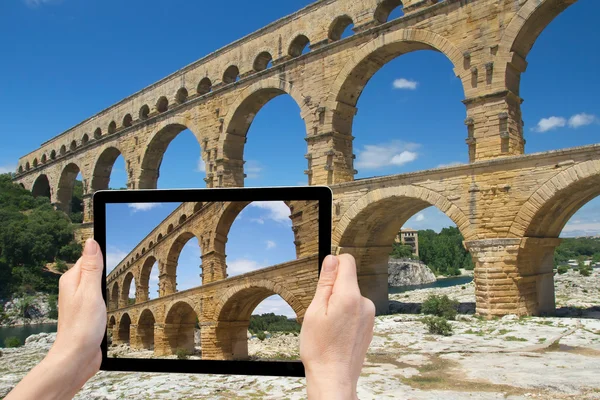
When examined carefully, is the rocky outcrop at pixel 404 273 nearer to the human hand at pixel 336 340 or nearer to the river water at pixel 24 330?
the river water at pixel 24 330

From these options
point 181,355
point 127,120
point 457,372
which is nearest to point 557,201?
point 457,372

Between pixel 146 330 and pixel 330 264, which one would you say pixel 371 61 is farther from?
pixel 330 264

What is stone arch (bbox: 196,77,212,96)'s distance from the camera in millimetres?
22719

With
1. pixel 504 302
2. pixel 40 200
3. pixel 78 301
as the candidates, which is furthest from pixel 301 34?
pixel 40 200

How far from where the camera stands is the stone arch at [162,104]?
25.0 metres

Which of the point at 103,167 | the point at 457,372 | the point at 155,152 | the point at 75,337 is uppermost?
the point at 103,167

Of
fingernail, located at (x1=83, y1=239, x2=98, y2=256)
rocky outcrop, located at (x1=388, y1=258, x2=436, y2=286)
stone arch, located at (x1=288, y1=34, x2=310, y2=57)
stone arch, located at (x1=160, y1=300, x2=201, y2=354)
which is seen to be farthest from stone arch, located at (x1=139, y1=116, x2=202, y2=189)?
rocky outcrop, located at (x1=388, y1=258, x2=436, y2=286)

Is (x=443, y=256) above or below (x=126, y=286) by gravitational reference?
below

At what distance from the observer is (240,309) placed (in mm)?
2930

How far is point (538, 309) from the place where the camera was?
1291 cm

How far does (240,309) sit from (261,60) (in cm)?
1839

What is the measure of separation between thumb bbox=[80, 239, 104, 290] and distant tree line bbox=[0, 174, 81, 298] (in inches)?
1274

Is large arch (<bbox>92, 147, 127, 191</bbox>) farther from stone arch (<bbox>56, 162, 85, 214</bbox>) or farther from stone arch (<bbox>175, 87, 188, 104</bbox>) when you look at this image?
stone arch (<bbox>175, 87, 188, 104</bbox>)

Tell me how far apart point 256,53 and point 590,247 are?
106173 mm
